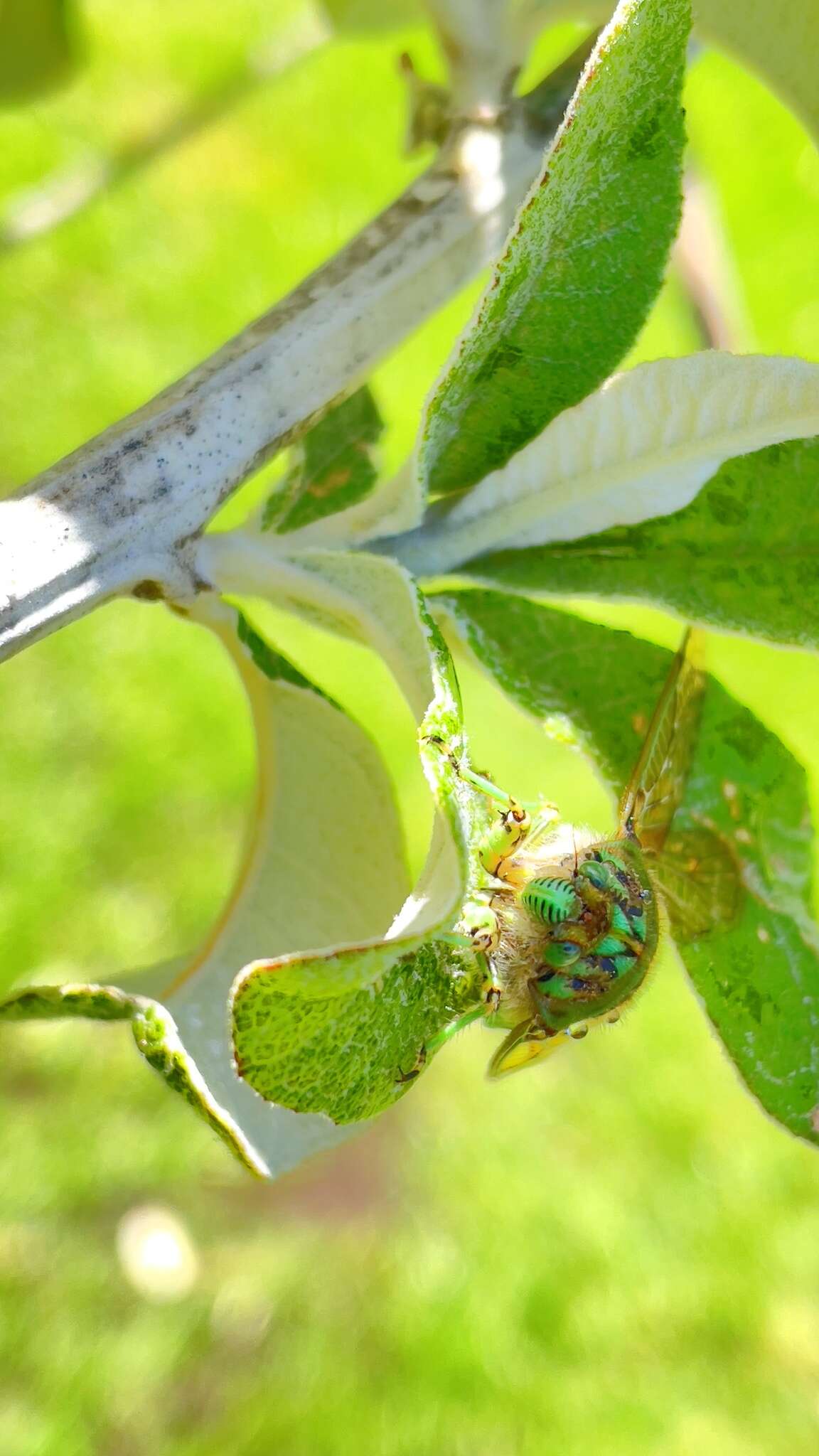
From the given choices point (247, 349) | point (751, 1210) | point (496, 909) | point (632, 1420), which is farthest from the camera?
point (751, 1210)

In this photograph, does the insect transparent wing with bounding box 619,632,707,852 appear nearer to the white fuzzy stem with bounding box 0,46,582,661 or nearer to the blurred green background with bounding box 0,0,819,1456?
the white fuzzy stem with bounding box 0,46,582,661

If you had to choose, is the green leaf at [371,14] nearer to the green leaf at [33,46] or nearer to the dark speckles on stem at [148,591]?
the green leaf at [33,46]

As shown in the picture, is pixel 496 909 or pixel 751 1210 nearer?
pixel 496 909

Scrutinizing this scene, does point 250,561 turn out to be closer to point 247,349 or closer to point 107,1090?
point 247,349

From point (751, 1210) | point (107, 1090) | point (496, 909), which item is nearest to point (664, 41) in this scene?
point (496, 909)

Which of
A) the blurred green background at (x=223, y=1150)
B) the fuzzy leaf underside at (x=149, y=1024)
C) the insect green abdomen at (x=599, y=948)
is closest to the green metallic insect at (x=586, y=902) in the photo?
the insect green abdomen at (x=599, y=948)

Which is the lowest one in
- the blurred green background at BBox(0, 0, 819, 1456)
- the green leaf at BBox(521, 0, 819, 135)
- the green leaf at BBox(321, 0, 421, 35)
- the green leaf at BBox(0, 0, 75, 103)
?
the blurred green background at BBox(0, 0, 819, 1456)

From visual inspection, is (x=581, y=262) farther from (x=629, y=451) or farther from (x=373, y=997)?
(x=373, y=997)

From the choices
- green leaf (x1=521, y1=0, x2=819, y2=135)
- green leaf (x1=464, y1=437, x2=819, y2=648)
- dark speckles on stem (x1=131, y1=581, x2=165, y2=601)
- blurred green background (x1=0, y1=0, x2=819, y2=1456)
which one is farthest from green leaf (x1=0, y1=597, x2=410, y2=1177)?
blurred green background (x1=0, y1=0, x2=819, y2=1456)
